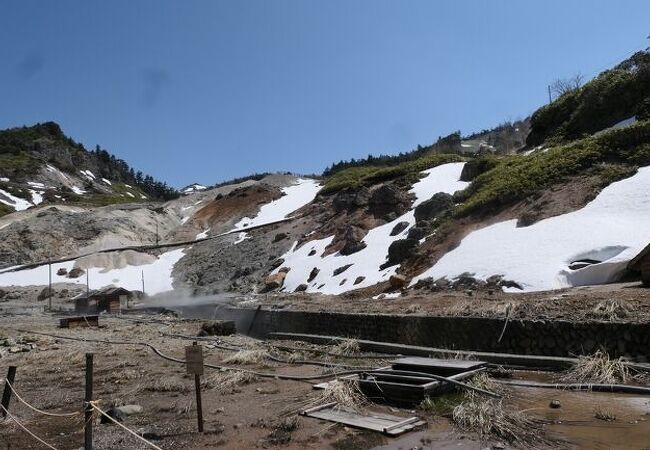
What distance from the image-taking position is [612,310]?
9.72m

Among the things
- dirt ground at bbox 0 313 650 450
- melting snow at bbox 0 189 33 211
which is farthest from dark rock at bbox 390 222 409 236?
melting snow at bbox 0 189 33 211

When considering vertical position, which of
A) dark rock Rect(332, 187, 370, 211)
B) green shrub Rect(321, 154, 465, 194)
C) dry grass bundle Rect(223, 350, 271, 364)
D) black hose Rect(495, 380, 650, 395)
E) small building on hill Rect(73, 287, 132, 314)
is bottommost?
black hose Rect(495, 380, 650, 395)

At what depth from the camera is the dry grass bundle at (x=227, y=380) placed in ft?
31.8

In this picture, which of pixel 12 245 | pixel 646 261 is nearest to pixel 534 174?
pixel 646 261

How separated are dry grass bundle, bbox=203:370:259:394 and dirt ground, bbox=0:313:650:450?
5cm

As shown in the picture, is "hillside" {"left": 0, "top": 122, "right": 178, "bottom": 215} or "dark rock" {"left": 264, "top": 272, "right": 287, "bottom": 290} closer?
"dark rock" {"left": 264, "top": 272, "right": 287, "bottom": 290}

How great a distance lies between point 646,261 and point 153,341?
1376 cm

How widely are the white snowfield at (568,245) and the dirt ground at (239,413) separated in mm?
5904

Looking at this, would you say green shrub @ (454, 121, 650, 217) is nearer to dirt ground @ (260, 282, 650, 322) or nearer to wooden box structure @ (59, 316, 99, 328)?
dirt ground @ (260, 282, 650, 322)

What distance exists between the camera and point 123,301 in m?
36.2

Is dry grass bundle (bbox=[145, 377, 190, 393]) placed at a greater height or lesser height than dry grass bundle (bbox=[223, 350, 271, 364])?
lesser

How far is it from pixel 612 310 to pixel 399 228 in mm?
18924

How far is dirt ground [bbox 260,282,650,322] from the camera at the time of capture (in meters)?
9.84

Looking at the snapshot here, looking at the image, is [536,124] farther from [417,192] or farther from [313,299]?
[313,299]
